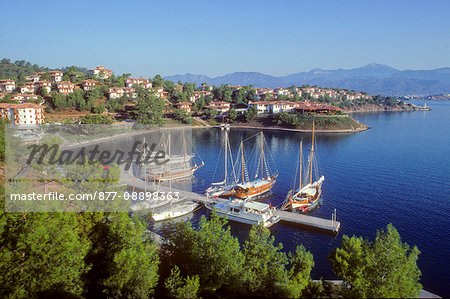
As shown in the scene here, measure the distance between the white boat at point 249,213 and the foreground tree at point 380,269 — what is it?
27.0 ft

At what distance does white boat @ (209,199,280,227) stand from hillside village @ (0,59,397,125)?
119 feet

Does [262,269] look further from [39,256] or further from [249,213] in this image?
[249,213]

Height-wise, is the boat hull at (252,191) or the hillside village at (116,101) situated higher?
the hillside village at (116,101)

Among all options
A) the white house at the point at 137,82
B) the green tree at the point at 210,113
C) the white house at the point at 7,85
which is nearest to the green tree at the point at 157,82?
the white house at the point at 137,82

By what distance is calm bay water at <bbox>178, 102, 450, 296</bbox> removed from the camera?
17359 mm

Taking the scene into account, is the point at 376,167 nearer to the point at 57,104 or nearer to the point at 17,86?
the point at 57,104

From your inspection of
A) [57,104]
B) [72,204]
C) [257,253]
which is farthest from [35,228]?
[57,104]

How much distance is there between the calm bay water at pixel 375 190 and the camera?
17359 mm

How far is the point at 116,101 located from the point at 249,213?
2045 inches

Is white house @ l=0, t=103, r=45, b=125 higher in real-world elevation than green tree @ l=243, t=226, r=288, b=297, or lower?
higher

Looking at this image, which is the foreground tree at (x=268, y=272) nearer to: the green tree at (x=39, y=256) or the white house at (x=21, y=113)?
the green tree at (x=39, y=256)

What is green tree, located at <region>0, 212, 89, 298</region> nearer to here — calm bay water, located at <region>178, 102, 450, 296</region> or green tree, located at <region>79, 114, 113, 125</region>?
calm bay water, located at <region>178, 102, 450, 296</region>

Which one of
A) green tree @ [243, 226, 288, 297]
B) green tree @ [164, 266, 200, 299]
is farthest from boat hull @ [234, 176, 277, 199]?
green tree @ [164, 266, 200, 299]

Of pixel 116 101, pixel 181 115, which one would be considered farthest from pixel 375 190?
pixel 116 101
